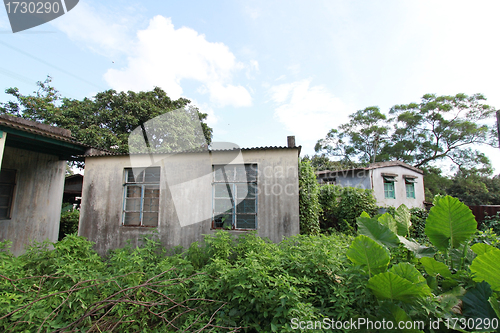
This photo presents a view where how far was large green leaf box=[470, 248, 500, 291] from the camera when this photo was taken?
6.00 ft

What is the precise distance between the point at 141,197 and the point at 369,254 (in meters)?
5.85

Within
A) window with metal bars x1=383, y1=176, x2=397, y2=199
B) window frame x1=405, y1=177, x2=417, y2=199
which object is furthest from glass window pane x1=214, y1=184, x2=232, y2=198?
window frame x1=405, y1=177, x2=417, y2=199

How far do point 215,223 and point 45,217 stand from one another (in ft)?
17.2

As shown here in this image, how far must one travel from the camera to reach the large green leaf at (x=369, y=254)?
2.08 m

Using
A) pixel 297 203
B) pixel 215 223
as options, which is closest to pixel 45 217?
pixel 215 223

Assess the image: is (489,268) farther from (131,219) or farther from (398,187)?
(398,187)

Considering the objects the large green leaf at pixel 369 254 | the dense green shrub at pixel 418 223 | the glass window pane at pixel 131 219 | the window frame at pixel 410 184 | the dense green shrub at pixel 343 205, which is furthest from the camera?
the window frame at pixel 410 184

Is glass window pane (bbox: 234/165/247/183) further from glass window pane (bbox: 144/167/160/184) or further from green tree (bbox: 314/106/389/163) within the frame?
green tree (bbox: 314/106/389/163)

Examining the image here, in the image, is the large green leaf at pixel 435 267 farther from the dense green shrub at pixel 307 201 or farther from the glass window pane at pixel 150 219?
the glass window pane at pixel 150 219

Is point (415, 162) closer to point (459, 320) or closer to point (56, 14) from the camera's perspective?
point (459, 320)

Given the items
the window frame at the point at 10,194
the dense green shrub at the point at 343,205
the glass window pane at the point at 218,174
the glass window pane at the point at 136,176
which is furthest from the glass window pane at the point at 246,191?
the window frame at the point at 10,194

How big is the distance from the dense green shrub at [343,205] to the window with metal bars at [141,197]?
562cm

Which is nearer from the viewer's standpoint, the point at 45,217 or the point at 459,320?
the point at 459,320

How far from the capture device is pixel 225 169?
612 centimetres
